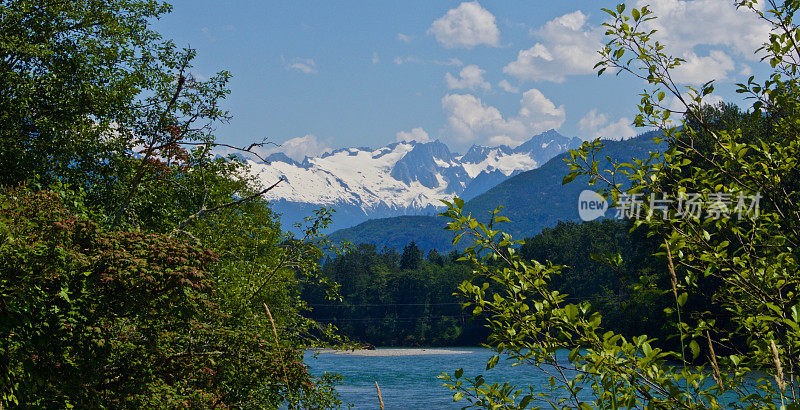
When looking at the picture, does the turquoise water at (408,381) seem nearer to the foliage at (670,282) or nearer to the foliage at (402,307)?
the foliage at (670,282)

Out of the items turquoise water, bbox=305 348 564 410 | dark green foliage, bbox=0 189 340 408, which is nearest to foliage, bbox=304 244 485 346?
turquoise water, bbox=305 348 564 410

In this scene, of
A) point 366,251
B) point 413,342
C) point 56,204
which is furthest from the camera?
point 366,251

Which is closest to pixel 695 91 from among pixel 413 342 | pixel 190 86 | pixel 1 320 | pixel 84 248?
pixel 1 320

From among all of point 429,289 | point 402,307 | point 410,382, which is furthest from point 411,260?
point 410,382

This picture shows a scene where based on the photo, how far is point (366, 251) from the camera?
163375 millimetres

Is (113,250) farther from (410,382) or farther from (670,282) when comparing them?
(410,382)

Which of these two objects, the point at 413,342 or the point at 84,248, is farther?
the point at 413,342

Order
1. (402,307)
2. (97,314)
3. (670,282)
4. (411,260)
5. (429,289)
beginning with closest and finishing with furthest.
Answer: (670,282), (97,314), (429,289), (402,307), (411,260)

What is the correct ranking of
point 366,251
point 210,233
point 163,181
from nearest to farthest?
1. point 163,181
2. point 210,233
3. point 366,251

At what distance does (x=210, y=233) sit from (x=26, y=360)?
29.0 ft

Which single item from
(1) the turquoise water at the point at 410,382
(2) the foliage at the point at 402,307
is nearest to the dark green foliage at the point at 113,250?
(1) the turquoise water at the point at 410,382

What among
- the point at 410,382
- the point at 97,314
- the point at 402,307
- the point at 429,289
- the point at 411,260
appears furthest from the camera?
the point at 411,260

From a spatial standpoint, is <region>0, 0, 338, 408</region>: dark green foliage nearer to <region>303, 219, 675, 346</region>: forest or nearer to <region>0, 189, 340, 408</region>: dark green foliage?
<region>0, 189, 340, 408</region>: dark green foliage

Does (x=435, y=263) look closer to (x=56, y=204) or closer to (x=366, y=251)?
(x=366, y=251)
